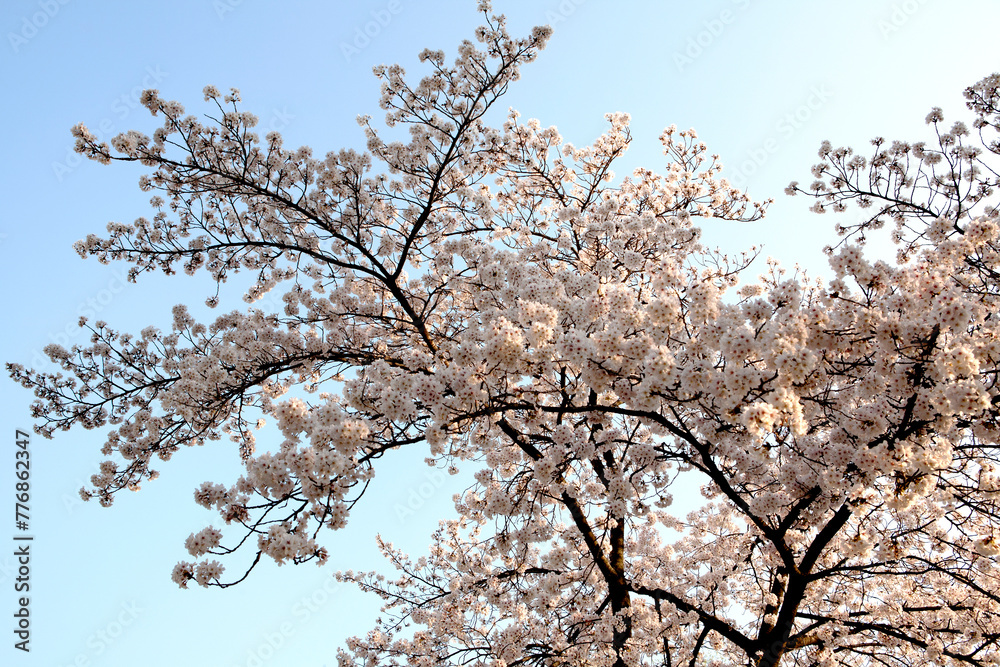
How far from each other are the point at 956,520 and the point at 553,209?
7352 mm

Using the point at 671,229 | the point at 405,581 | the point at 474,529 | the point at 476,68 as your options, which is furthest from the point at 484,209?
the point at 405,581

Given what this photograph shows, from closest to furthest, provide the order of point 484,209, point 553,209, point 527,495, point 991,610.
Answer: point 527,495, point 991,610, point 484,209, point 553,209

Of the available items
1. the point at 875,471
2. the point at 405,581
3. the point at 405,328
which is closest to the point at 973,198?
the point at 875,471

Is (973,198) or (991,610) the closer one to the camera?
(973,198)

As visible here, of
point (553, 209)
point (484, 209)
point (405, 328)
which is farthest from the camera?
point (553, 209)

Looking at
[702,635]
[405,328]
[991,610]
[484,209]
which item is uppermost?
[484,209]

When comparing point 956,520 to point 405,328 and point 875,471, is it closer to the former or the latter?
point 875,471

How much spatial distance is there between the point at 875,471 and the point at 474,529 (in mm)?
7849

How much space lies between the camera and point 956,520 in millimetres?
6883

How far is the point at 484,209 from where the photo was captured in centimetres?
900

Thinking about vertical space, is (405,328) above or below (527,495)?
above

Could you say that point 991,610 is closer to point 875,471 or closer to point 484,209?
point 875,471

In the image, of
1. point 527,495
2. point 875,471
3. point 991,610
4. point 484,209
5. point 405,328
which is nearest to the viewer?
point 875,471

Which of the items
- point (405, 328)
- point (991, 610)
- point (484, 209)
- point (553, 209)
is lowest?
point (991, 610)
